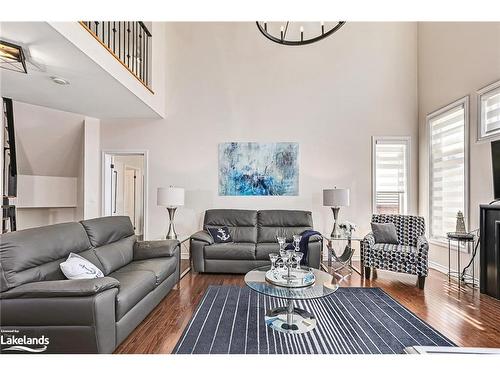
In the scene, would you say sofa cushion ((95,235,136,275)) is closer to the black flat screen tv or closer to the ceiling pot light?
the ceiling pot light

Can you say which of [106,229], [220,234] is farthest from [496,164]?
[106,229]

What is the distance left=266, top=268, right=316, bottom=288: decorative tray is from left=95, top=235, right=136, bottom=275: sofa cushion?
1.65 meters

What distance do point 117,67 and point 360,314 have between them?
396 centimetres

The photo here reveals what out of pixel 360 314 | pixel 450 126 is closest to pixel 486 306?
pixel 360 314

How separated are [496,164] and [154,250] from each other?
4.17m

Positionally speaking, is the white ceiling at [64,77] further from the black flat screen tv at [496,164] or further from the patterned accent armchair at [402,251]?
the black flat screen tv at [496,164]

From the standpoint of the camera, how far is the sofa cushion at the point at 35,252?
6.33 ft

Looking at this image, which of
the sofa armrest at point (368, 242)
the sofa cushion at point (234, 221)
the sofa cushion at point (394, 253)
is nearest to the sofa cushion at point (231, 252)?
the sofa cushion at point (234, 221)

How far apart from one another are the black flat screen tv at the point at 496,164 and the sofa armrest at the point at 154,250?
390cm

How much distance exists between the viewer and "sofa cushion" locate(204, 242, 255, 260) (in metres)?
4.01

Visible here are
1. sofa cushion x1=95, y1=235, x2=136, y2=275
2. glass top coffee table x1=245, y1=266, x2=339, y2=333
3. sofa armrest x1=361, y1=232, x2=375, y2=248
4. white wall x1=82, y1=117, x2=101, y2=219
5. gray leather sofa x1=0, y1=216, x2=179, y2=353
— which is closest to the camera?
gray leather sofa x1=0, y1=216, x2=179, y2=353

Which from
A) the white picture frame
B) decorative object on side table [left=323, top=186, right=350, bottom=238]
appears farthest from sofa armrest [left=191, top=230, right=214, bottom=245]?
the white picture frame
